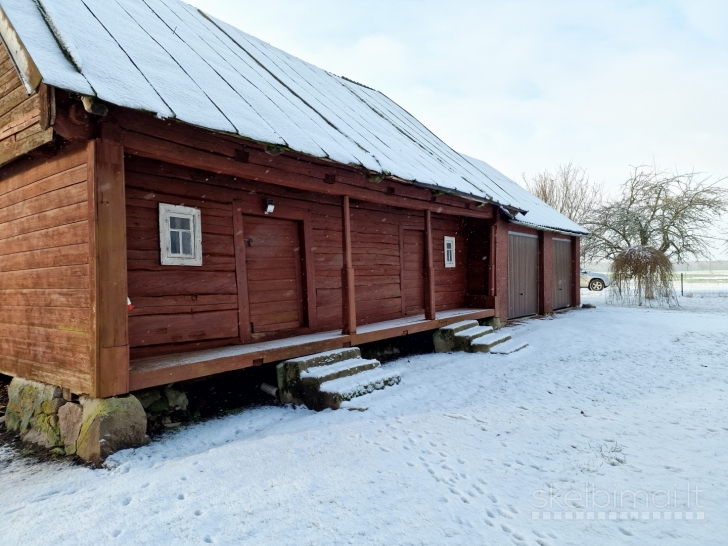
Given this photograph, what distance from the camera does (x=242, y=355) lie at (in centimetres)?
520

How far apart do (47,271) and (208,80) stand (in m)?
2.84

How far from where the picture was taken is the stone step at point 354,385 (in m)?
5.18

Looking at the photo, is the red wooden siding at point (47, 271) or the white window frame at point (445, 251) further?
the white window frame at point (445, 251)

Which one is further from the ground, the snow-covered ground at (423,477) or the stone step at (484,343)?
the stone step at (484,343)

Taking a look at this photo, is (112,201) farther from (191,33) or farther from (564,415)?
(564,415)

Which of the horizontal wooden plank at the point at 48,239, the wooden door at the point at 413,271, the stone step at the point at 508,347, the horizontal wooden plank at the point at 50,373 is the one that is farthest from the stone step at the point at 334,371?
the wooden door at the point at 413,271

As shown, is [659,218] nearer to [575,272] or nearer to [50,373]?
[575,272]

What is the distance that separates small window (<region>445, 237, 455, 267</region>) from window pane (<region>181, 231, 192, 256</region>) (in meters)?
6.39

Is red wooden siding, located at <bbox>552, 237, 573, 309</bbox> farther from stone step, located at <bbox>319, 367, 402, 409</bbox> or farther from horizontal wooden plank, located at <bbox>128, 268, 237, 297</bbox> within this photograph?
horizontal wooden plank, located at <bbox>128, 268, 237, 297</bbox>

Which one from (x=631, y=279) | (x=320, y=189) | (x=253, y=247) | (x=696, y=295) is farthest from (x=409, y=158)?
(x=696, y=295)

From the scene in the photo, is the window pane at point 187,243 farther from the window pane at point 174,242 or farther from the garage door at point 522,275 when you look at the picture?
the garage door at point 522,275

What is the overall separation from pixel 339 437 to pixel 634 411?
3.25 metres

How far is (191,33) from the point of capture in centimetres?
718

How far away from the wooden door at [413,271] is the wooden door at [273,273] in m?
2.92
